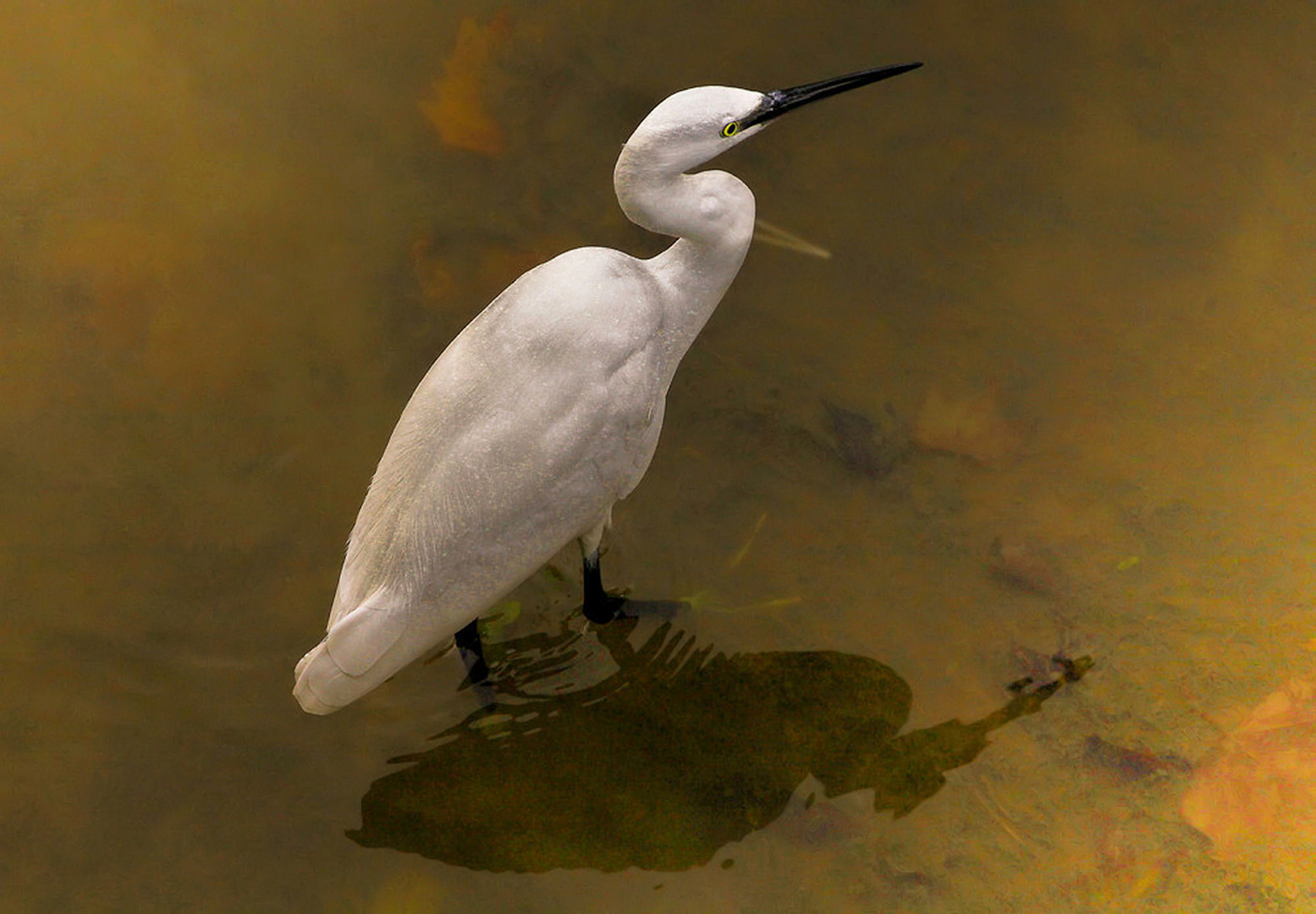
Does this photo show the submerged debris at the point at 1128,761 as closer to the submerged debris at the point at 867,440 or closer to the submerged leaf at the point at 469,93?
the submerged debris at the point at 867,440

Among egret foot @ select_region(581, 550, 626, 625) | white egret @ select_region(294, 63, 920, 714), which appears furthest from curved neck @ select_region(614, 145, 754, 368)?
egret foot @ select_region(581, 550, 626, 625)

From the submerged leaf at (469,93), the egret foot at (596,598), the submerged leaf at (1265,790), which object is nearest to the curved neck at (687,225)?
the egret foot at (596,598)

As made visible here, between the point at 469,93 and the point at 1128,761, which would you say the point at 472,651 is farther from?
the point at 469,93

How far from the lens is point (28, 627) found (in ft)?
9.37

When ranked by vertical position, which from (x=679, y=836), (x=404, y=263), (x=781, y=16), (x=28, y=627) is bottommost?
(x=679, y=836)

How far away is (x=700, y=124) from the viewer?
2.29m

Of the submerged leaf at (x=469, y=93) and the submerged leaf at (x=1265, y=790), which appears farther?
the submerged leaf at (x=469, y=93)

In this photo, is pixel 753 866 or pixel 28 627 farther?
pixel 28 627

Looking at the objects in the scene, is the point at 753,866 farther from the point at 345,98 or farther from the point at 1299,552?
the point at 345,98

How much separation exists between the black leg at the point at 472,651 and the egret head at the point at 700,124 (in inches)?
→ 38.6

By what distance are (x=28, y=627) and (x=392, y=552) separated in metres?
0.96

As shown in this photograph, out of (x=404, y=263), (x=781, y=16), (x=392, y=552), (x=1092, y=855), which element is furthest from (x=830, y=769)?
(x=781, y=16)

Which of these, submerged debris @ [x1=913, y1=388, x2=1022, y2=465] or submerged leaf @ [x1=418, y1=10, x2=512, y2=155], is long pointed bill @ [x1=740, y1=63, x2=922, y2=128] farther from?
submerged leaf @ [x1=418, y1=10, x2=512, y2=155]

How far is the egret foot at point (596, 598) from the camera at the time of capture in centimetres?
277
